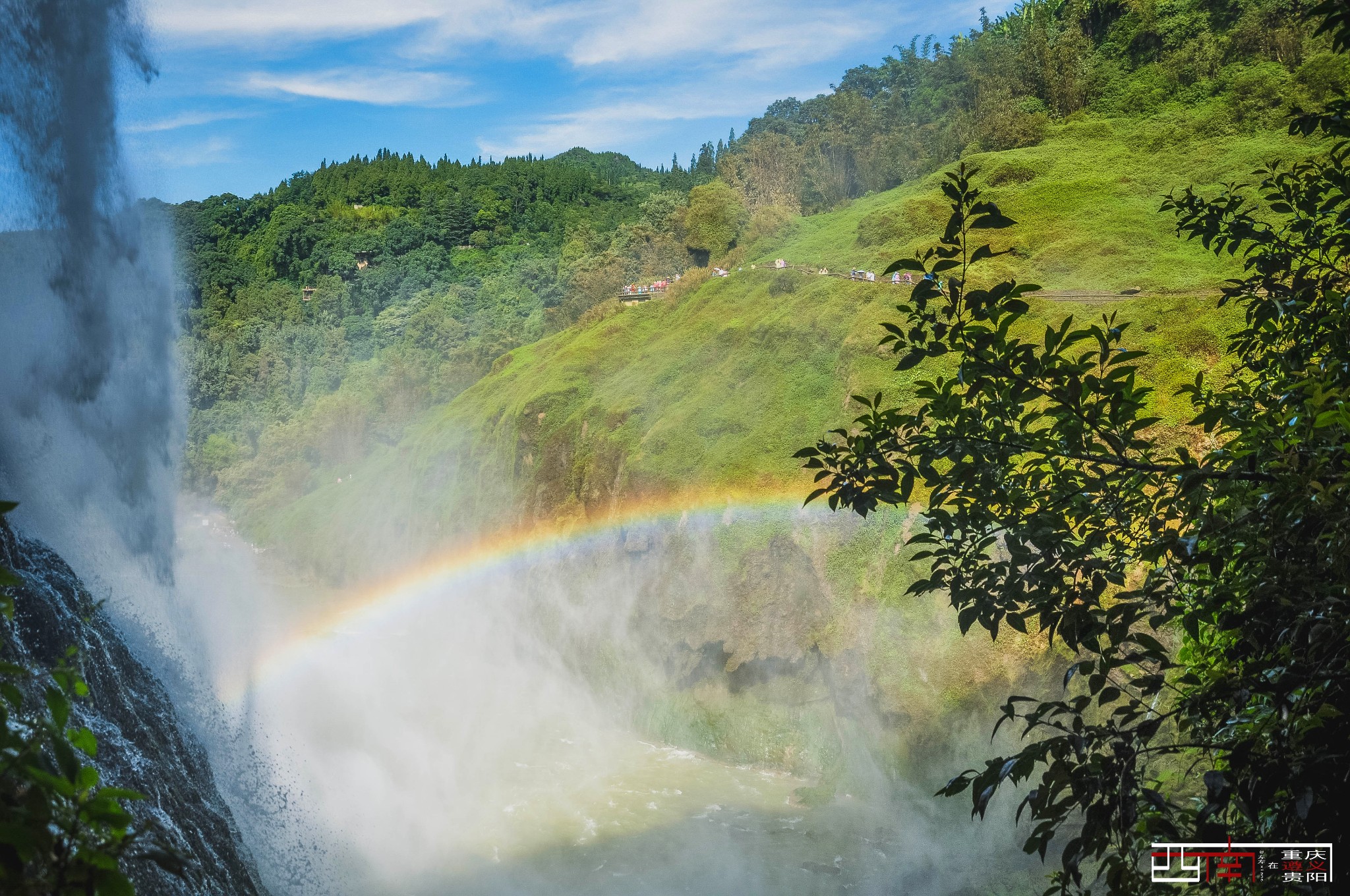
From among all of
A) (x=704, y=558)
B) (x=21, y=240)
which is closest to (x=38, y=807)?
(x=21, y=240)

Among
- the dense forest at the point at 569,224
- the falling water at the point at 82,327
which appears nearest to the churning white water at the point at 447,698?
the falling water at the point at 82,327

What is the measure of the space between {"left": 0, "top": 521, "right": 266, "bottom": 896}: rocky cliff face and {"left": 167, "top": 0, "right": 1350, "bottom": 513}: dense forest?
26141mm

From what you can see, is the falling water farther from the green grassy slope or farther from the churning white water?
the green grassy slope

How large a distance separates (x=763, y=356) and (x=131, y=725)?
2627 centimetres

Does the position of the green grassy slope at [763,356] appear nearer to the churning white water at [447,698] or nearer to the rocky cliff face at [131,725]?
the churning white water at [447,698]

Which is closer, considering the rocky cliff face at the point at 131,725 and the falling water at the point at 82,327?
the rocky cliff face at the point at 131,725

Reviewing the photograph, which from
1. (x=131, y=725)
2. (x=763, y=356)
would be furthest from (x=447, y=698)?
(x=131, y=725)

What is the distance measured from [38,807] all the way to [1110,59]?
201 ft

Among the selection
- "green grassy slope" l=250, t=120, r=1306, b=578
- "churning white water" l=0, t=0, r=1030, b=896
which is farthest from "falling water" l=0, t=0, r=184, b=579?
"green grassy slope" l=250, t=120, r=1306, b=578

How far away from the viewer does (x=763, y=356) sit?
34.2 m

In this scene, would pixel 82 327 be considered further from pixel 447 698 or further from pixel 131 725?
pixel 447 698

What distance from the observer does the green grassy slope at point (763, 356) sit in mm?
29156

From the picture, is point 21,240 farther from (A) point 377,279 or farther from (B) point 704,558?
(A) point 377,279

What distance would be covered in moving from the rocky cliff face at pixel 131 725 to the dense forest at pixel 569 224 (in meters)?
26.1
